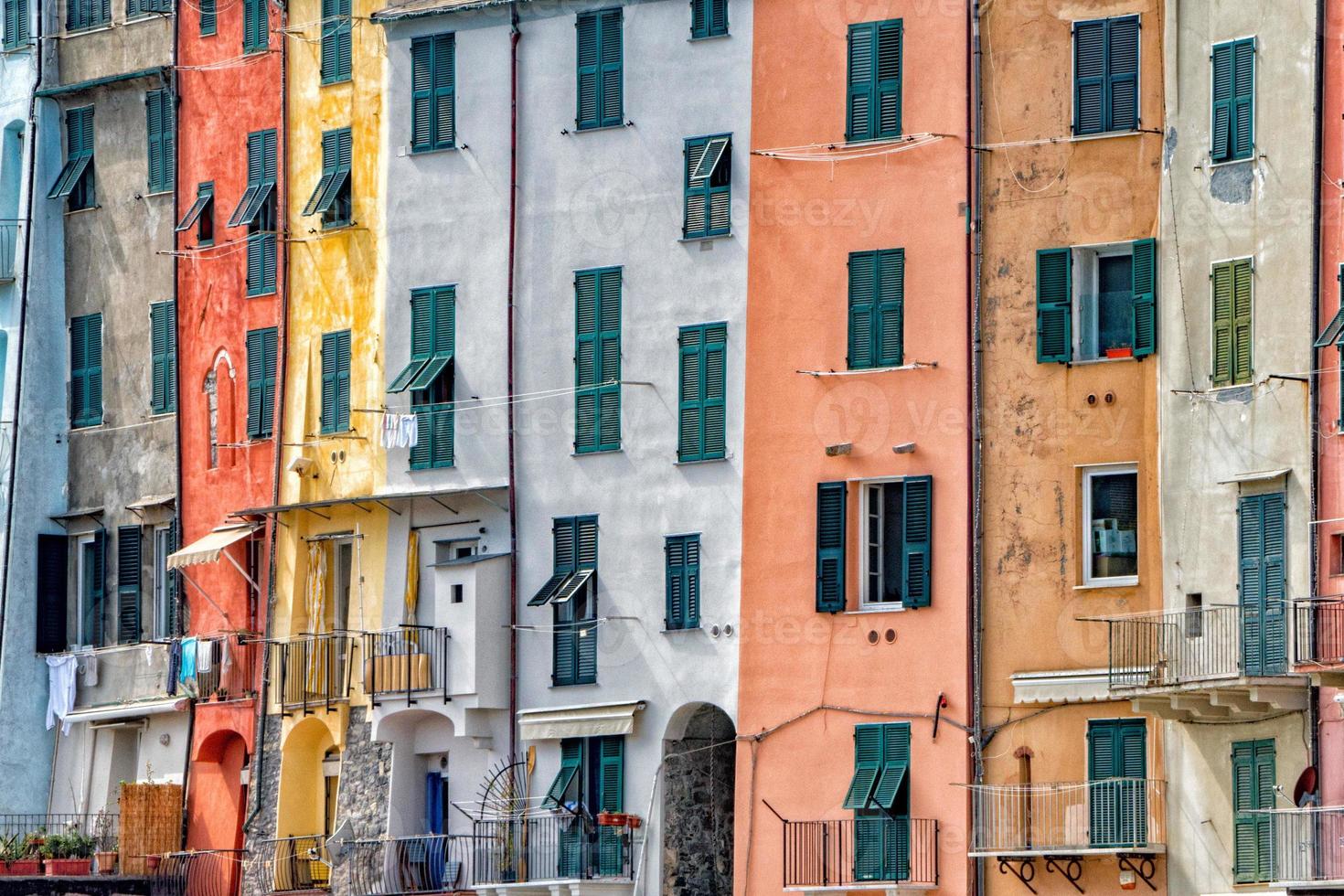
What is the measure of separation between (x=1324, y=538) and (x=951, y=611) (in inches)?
263

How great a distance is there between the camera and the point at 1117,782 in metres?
51.4

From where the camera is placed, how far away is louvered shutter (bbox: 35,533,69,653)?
66.9m

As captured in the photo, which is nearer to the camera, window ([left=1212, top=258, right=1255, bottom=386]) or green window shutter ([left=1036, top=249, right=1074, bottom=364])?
window ([left=1212, top=258, right=1255, bottom=386])

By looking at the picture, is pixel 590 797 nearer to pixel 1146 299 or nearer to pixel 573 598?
pixel 573 598

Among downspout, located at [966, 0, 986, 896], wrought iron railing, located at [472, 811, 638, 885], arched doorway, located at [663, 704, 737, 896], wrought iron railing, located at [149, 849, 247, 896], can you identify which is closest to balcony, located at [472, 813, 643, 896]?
wrought iron railing, located at [472, 811, 638, 885]

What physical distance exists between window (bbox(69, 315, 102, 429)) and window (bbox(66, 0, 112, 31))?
5732mm

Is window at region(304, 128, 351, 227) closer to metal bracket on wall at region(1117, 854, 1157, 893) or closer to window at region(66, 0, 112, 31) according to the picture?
window at region(66, 0, 112, 31)

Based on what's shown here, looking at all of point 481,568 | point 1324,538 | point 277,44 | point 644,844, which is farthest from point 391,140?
point 1324,538

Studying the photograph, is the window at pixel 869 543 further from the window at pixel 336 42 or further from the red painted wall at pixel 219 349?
the window at pixel 336 42

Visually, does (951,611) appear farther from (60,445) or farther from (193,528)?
(60,445)

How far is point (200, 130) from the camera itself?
215 feet

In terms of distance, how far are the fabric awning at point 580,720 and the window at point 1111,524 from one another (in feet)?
27.0

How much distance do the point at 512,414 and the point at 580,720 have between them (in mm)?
5415

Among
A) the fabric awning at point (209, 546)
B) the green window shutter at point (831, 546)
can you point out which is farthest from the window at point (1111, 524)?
the fabric awning at point (209, 546)
